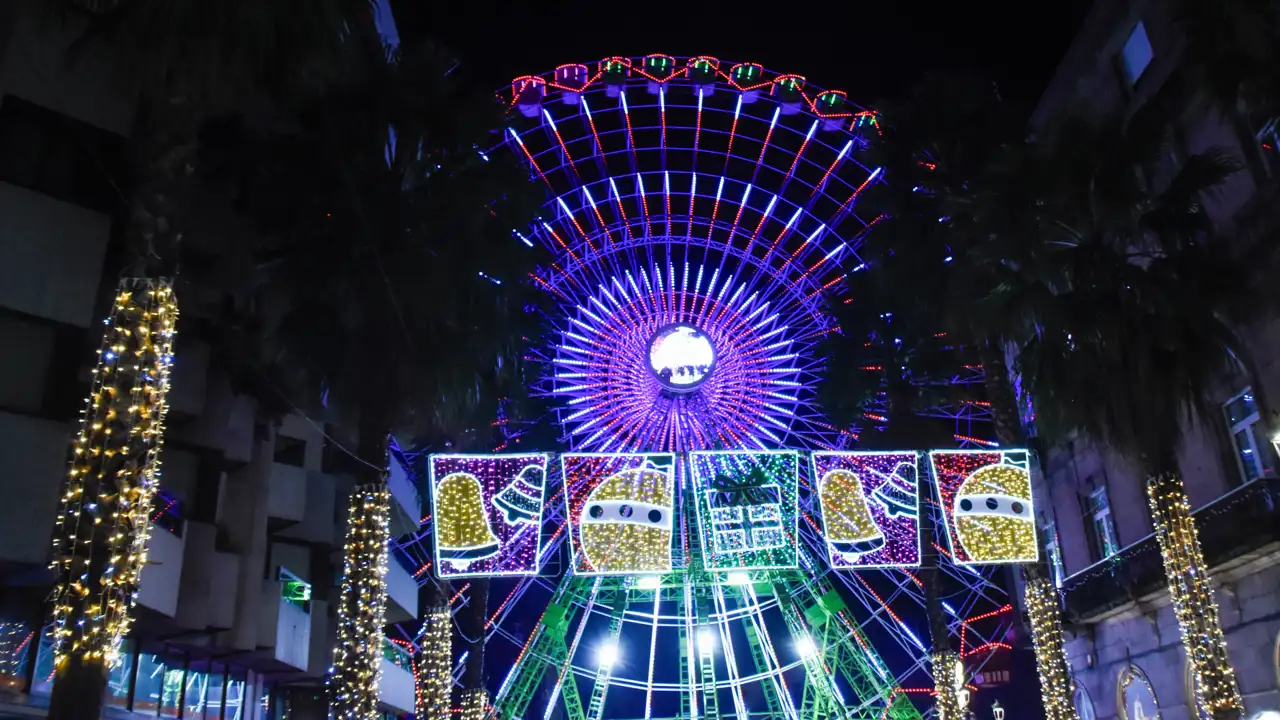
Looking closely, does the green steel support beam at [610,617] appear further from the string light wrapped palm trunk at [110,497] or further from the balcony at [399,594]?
the string light wrapped palm trunk at [110,497]

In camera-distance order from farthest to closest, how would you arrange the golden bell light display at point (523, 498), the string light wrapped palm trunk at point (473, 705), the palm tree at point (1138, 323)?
the string light wrapped palm trunk at point (473, 705)
the golden bell light display at point (523, 498)
the palm tree at point (1138, 323)

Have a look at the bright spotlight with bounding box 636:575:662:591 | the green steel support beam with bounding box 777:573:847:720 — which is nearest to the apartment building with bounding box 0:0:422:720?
the bright spotlight with bounding box 636:575:662:591

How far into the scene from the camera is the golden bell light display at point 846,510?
1912 cm

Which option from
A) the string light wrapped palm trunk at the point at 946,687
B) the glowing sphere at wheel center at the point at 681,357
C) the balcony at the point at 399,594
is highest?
the glowing sphere at wheel center at the point at 681,357

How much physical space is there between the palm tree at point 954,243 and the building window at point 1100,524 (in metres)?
6.16

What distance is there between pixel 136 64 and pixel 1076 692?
29.9 m

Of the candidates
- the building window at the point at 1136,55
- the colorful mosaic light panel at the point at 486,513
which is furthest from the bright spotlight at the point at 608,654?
the building window at the point at 1136,55

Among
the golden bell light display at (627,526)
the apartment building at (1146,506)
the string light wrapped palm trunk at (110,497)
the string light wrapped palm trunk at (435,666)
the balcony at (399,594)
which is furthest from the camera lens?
the balcony at (399,594)

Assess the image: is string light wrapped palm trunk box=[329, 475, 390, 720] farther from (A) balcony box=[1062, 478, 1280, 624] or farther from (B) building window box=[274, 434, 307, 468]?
(A) balcony box=[1062, 478, 1280, 624]

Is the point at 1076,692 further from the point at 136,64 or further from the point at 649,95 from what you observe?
the point at 136,64

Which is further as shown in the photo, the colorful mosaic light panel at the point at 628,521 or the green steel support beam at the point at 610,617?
the green steel support beam at the point at 610,617

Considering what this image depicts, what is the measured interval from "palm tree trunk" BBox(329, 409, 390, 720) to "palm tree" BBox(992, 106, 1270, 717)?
11.6 metres

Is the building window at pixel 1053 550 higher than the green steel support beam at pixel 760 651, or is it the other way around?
the building window at pixel 1053 550

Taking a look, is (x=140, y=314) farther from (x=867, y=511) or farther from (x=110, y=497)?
(x=867, y=511)
